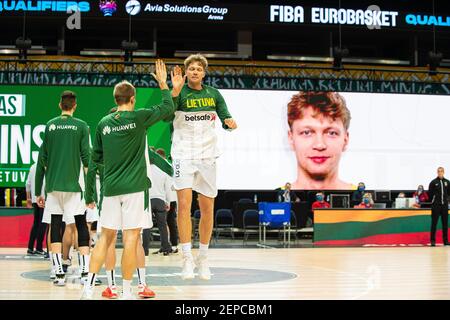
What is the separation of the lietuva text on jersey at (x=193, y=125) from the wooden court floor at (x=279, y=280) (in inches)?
47.8

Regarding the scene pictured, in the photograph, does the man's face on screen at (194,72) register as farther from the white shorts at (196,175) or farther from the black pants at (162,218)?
the black pants at (162,218)

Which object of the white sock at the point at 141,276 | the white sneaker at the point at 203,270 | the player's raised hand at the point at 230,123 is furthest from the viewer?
the white sneaker at the point at 203,270

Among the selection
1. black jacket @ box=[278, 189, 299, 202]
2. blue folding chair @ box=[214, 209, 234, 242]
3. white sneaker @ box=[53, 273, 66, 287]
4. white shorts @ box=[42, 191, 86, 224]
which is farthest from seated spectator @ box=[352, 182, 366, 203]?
white sneaker @ box=[53, 273, 66, 287]

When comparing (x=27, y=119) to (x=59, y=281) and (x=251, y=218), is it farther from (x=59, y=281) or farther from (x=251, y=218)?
(x=59, y=281)

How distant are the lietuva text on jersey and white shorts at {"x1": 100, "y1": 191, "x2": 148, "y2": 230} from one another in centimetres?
144

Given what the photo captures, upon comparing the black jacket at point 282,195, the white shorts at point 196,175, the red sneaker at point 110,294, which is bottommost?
the red sneaker at point 110,294

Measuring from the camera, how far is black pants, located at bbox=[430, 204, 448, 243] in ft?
49.1

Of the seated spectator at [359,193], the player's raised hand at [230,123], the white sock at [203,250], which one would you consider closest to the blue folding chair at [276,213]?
the seated spectator at [359,193]

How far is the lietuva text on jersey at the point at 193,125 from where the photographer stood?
6406 mm

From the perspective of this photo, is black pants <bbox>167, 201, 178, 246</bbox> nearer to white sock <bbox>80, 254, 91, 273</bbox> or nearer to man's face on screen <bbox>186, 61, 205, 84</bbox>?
white sock <bbox>80, 254, 91, 273</bbox>

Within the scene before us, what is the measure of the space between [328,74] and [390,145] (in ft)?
11.9

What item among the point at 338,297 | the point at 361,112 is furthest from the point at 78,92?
the point at 338,297

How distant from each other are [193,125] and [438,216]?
1020cm

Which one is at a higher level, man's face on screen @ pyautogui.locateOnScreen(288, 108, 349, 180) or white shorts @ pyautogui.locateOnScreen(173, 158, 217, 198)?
man's face on screen @ pyautogui.locateOnScreen(288, 108, 349, 180)
